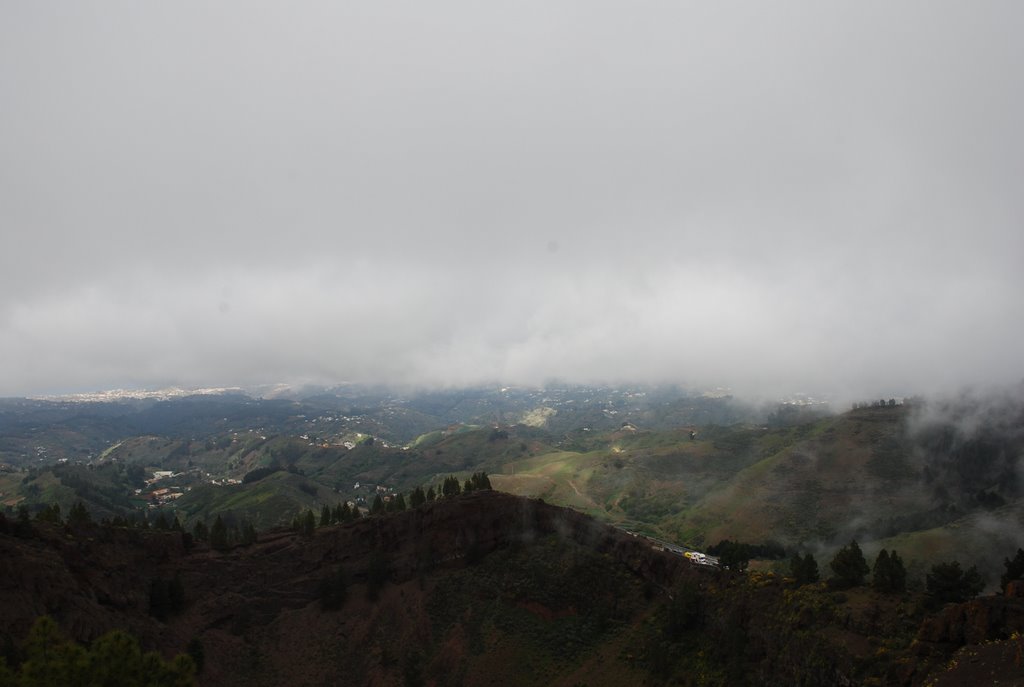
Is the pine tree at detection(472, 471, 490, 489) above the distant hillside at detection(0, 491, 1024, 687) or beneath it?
above

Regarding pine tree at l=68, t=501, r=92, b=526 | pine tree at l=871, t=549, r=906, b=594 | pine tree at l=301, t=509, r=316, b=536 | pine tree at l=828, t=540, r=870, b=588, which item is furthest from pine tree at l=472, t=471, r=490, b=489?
pine tree at l=871, t=549, r=906, b=594

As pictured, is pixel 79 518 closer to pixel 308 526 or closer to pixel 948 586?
pixel 308 526

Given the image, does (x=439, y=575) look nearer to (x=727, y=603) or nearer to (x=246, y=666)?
(x=246, y=666)

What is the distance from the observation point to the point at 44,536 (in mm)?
66688

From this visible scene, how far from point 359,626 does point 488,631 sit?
68.1 ft

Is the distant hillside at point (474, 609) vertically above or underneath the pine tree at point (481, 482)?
underneath

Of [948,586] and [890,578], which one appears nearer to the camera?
[948,586]

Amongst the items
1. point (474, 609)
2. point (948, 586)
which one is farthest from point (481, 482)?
point (948, 586)

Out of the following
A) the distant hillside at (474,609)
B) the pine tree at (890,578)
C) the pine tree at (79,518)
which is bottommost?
the distant hillside at (474,609)

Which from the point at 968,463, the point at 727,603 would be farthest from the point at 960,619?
the point at 968,463

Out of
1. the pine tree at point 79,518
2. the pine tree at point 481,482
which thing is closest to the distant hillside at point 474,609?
the pine tree at point 79,518

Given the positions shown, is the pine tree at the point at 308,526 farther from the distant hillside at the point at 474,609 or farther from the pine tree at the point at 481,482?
the pine tree at the point at 481,482

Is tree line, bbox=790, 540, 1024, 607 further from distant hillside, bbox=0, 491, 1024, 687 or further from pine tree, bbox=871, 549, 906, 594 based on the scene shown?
distant hillside, bbox=0, 491, 1024, 687

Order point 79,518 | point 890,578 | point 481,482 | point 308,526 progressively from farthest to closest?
point 481,482, point 308,526, point 79,518, point 890,578
